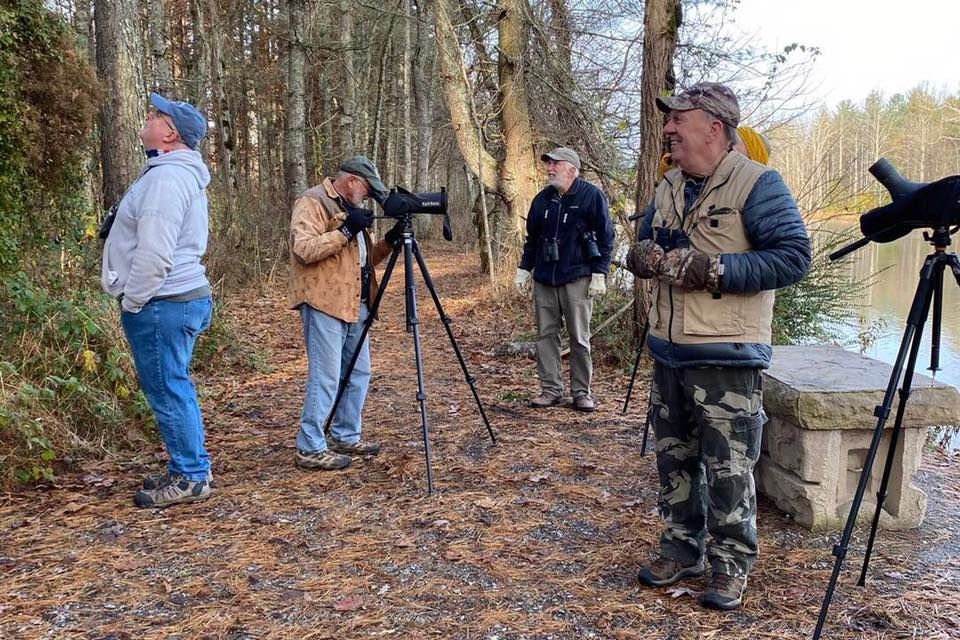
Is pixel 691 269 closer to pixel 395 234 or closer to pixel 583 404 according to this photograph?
pixel 395 234

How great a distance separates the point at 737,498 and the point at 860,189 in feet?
21.3

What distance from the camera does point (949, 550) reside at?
3.38 meters

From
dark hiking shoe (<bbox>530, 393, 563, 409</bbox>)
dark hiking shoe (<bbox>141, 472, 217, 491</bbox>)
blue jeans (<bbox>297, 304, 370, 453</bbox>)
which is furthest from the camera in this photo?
dark hiking shoe (<bbox>530, 393, 563, 409</bbox>)

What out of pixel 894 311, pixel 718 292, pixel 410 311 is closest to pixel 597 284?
pixel 410 311

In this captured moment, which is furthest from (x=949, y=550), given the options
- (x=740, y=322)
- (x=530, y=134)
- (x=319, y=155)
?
(x=319, y=155)

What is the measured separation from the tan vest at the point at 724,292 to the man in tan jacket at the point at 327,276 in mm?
1986

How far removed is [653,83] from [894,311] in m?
9.23

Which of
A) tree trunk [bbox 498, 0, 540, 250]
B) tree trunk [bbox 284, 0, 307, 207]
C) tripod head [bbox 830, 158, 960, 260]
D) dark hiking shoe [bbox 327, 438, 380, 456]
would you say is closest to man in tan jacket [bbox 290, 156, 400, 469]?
dark hiking shoe [bbox 327, 438, 380, 456]

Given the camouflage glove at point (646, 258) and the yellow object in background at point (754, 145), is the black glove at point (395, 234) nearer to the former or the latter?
the camouflage glove at point (646, 258)

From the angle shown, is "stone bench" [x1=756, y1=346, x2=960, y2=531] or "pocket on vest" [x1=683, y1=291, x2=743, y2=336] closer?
"pocket on vest" [x1=683, y1=291, x2=743, y2=336]

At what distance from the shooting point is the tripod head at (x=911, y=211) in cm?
251

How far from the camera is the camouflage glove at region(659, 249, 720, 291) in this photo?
8.63 ft

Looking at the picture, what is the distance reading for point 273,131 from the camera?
21703mm

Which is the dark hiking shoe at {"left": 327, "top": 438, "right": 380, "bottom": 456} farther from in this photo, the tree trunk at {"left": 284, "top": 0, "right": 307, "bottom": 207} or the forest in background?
the tree trunk at {"left": 284, "top": 0, "right": 307, "bottom": 207}
